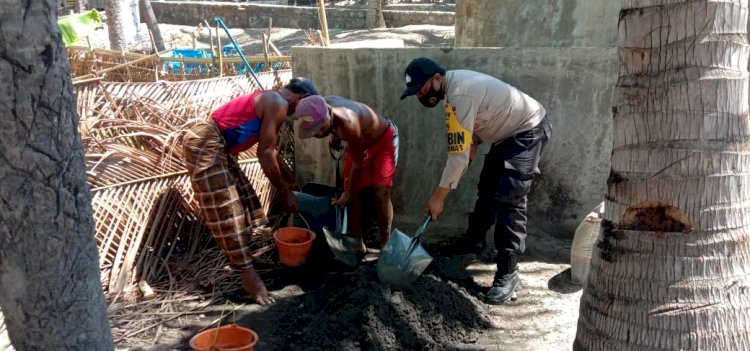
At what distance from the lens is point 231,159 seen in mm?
4914

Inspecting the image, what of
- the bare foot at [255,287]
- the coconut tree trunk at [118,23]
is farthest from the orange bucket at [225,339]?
the coconut tree trunk at [118,23]

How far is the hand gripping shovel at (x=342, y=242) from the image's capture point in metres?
5.02

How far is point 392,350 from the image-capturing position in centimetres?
391

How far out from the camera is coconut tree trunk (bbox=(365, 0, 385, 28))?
20219 millimetres

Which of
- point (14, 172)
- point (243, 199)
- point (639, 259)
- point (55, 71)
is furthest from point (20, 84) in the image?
point (243, 199)

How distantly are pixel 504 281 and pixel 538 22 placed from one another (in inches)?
161

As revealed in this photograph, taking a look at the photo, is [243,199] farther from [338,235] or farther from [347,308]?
[347,308]

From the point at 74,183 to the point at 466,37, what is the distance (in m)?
6.68

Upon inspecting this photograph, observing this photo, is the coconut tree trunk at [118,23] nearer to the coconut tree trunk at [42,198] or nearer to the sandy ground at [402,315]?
the sandy ground at [402,315]

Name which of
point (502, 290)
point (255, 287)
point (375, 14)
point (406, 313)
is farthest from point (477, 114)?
point (375, 14)

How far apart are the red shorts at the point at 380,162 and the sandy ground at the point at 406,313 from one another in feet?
2.38

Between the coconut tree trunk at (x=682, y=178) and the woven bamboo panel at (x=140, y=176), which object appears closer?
the coconut tree trunk at (x=682, y=178)

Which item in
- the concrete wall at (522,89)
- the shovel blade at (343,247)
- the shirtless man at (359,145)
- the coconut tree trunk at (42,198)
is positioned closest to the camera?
the coconut tree trunk at (42,198)

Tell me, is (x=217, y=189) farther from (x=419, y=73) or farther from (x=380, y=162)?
(x=419, y=73)
